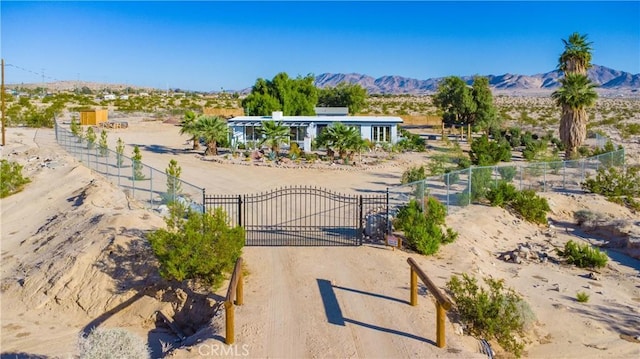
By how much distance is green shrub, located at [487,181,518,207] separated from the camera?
2195 cm

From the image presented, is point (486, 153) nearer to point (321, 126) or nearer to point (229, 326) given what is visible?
point (321, 126)

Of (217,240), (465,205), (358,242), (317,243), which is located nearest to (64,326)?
(217,240)

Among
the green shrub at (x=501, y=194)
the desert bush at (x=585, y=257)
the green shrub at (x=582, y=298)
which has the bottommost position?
the green shrub at (x=582, y=298)

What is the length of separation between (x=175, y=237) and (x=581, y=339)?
28.2ft

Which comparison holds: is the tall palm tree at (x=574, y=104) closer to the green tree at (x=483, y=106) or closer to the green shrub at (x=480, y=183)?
the green tree at (x=483, y=106)

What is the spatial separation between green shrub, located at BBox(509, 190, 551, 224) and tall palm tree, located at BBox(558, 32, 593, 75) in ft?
62.3

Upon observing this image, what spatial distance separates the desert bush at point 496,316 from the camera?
404 inches

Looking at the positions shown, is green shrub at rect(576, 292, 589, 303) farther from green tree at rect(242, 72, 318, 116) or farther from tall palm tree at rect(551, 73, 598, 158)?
green tree at rect(242, 72, 318, 116)

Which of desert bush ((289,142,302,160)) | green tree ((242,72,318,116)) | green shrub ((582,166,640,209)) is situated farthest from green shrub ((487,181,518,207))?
green tree ((242,72,318,116))

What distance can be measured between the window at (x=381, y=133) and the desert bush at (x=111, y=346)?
33.3 meters

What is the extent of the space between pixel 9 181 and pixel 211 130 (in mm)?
12562

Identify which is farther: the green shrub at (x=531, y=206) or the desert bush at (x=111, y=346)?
the green shrub at (x=531, y=206)

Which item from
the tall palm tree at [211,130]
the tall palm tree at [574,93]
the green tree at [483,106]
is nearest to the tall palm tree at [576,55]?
the tall palm tree at [574,93]

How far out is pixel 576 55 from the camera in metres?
37.2
